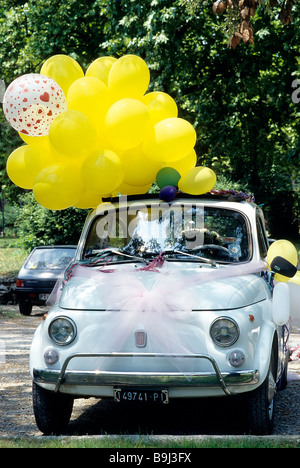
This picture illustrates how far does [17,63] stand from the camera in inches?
826

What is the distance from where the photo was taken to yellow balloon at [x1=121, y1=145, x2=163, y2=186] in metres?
6.12

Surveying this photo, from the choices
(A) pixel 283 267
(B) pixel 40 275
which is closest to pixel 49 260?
(B) pixel 40 275

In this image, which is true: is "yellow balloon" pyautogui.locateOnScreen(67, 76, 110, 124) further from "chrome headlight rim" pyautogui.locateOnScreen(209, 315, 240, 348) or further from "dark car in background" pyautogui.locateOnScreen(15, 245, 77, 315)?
"dark car in background" pyautogui.locateOnScreen(15, 245, 77, 315)

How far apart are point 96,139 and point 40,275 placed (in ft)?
30.6

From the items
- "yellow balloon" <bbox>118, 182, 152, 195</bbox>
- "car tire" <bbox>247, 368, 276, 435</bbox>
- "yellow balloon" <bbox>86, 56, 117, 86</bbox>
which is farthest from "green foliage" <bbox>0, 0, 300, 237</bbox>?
"car tire" <bbox>247, 368, 276, 435</bbox>

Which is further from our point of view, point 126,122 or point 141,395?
point 126,122

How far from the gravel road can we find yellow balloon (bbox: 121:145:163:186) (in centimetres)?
220

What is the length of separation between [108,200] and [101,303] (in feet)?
5.89

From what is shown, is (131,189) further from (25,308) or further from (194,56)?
(194,56)

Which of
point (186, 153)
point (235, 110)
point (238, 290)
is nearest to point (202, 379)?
point (238, 290)

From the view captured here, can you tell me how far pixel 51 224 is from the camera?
20172mm

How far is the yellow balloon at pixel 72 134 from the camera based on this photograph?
5691mm

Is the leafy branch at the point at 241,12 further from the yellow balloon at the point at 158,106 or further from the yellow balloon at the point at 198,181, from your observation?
the yellow balloon at the point at 198,181

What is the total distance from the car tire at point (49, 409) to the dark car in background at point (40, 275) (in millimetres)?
9325
